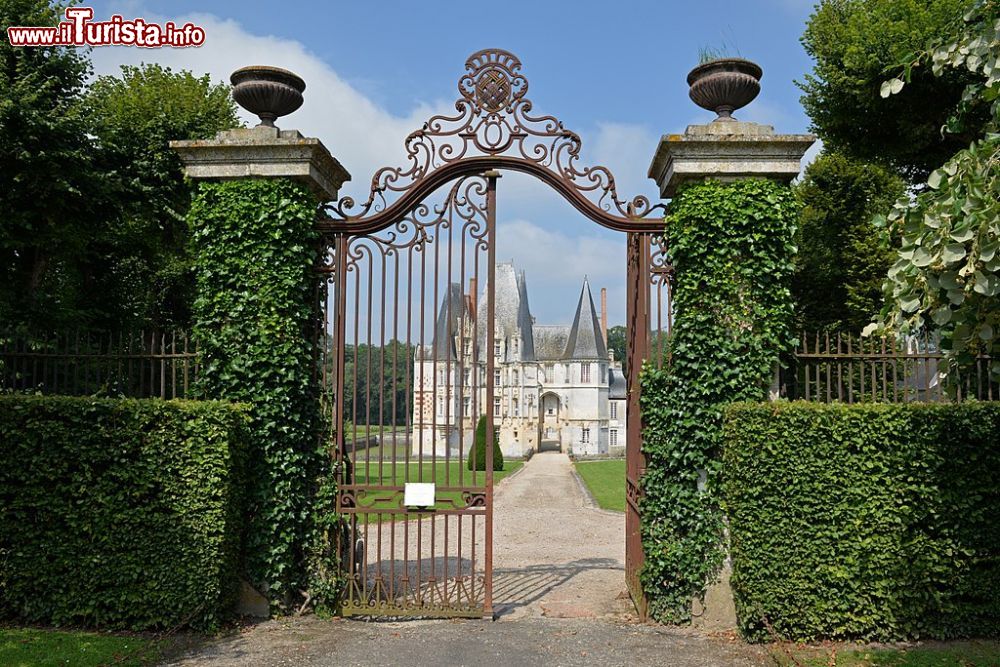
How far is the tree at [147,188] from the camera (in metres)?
14.6

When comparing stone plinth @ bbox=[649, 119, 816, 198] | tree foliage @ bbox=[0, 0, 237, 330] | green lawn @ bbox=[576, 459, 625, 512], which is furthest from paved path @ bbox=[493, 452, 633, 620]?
tree foliage @ bbox=[0, 0, 237, 330]

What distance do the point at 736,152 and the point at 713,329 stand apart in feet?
5.14

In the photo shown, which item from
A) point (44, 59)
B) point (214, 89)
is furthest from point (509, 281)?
point (44, 59)

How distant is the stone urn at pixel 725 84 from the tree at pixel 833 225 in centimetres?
1277

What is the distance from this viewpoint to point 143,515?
607cm

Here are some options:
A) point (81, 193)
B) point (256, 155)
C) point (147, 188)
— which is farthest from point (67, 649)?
point (147, 188)

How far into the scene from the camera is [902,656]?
5531 mm

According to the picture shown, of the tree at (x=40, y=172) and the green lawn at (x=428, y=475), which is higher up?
the tree at (x=40, y=172)

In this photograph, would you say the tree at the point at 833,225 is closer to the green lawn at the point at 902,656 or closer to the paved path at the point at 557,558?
the paved path at the point at 557,558

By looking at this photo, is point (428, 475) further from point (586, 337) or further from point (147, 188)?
point (586, 337)

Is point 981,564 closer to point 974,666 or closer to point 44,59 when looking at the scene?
point 974,666

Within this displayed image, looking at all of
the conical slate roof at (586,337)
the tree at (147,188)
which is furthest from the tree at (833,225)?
the conical slate roof at (586,337)

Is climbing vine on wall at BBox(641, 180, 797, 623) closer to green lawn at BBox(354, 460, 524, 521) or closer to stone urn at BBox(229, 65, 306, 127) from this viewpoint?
green lawn at BBox(354, 460, 524, 521)

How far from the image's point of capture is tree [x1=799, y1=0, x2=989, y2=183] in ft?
44.9
